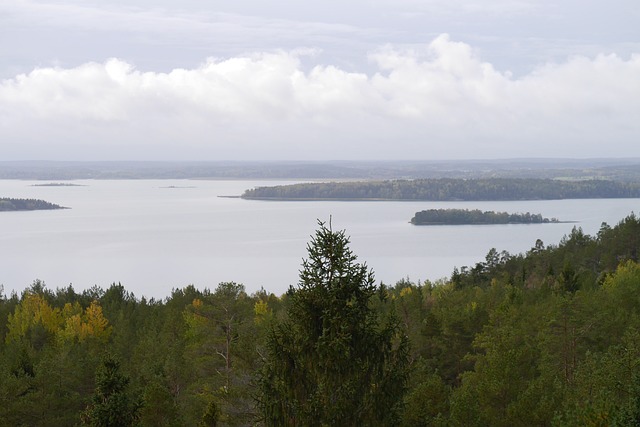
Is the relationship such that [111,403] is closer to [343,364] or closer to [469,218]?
[343,364]

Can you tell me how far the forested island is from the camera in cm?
17412

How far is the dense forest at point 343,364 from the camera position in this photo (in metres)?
11.5

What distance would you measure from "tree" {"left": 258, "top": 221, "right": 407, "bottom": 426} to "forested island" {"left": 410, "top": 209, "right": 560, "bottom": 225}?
537 feet

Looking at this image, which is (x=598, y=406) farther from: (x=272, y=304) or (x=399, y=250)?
(x=399, y=250)

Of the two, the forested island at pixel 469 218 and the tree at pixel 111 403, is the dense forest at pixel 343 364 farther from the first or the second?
the forested island at pixel 469 218

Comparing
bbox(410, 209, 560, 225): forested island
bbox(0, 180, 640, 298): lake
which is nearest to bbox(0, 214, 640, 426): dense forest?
bbox(0, 180, 640, 298): lake

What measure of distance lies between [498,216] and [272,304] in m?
127

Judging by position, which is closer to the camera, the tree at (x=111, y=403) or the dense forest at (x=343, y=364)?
the dense forest at (x=343, y=364)

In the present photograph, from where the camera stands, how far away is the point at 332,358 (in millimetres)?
11375

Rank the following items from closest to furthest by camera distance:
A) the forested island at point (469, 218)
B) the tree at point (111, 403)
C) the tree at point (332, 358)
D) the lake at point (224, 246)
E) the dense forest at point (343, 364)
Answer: the tree at point (332, 358) → the dense forest at point (343, 364) → the tree at point (111, 403) → the lake at point (224, 246) → the forested island at point (469, 218)

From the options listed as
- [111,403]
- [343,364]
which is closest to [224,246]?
[111,403]

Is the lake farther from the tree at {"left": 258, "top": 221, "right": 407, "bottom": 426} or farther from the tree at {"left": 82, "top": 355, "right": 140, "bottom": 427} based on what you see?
the tree at {"left": 258, "top": 221, "right": 407, "bottom": 426}

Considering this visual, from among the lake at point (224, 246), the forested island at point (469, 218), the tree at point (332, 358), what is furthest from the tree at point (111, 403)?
the forested island at point (469, 218)

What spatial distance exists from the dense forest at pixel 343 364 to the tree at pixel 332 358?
0.06ft
